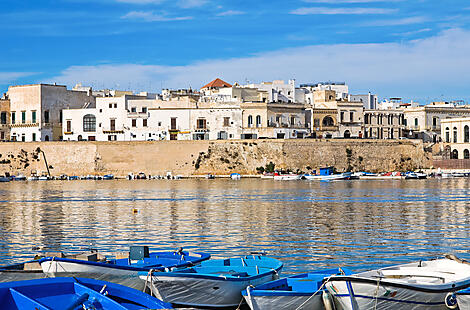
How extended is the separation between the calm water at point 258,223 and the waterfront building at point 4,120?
1203 inches

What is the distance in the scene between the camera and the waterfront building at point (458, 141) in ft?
243

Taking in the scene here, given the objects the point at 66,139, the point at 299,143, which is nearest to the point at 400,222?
the point at 299,143

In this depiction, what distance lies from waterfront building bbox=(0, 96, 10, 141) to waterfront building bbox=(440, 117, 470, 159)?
44766 mm

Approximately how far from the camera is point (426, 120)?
82062 millimetres

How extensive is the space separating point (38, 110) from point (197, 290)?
65.4 metres

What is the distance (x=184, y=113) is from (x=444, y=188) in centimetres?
2865

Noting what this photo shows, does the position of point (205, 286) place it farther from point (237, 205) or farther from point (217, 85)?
point (217, 85)

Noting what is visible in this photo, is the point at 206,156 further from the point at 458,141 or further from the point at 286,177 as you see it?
the point at 458,141

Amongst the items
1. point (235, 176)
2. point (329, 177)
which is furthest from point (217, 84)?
point (329, 177)

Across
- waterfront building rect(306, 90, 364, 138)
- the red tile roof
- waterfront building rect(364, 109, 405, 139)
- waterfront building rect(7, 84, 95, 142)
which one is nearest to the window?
waterfront building rect(306, 90, 364, 138)

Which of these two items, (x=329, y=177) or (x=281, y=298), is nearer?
(x=281, y=298)

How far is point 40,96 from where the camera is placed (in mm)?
75250

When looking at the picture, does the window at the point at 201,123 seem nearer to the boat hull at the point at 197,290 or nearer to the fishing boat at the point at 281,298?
the boat hull at the point at 197,290

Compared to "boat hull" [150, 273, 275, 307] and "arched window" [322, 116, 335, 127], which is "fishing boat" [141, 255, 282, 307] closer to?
"boat hull" [150, 273, 275, 307]
